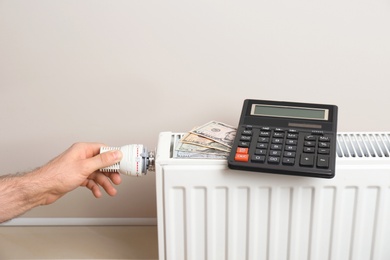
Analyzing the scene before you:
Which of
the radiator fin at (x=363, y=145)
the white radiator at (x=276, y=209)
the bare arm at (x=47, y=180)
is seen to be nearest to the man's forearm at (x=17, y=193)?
the bare arm at (x=47, y=180)

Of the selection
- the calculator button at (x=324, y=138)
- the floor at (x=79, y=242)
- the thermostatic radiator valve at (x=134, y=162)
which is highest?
the calculator button at (x=324, y=138)

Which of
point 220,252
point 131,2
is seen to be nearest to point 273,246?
point 220,252

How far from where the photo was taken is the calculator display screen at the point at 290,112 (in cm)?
78

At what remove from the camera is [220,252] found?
0.78 meters

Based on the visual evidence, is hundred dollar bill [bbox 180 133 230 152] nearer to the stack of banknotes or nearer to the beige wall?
the stack of banknotes

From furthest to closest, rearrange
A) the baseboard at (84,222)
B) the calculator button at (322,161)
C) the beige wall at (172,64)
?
1. the baseboard at (84,222)
2. the beige wall at (172,64)
3. the calculator button at (322,161)

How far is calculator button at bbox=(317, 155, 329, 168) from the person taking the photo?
0.69 meters

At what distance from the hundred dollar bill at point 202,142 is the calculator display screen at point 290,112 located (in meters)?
0.07

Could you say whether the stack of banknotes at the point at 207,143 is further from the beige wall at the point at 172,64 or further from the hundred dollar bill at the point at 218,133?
the beige wall at the point at 172,64

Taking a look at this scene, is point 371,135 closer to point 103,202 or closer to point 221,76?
point 221,76

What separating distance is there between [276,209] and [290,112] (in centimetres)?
13

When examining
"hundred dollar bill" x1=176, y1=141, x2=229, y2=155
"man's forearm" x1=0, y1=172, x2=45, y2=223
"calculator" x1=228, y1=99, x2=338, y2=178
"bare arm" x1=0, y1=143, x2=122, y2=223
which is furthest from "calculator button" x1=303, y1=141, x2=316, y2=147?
"man's forearm" x1=0, y1=172, x2=45, y2=223

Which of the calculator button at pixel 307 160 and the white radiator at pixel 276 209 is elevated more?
Result: the calculator button at pixel 307 160

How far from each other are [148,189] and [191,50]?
279mm
